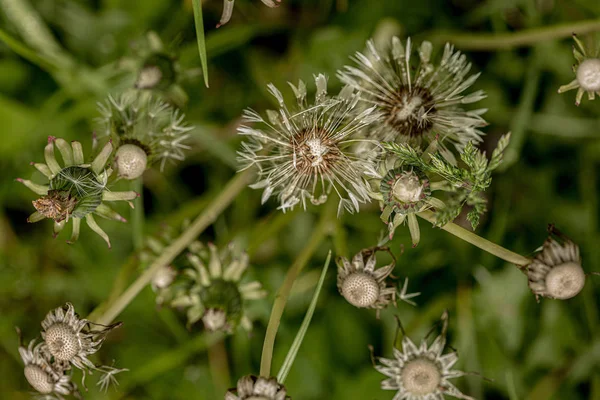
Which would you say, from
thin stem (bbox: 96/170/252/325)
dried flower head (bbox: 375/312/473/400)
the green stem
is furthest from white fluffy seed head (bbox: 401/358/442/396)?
the green stem

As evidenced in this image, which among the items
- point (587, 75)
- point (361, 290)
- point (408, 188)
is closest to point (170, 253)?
point (361, 290)

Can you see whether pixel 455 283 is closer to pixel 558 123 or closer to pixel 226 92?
pixel 558 123

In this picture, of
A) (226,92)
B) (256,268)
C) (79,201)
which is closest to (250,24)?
(226,92)

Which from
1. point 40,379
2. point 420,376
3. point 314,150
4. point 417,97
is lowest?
point 40,379

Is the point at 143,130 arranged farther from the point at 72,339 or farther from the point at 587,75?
the point at 587,75

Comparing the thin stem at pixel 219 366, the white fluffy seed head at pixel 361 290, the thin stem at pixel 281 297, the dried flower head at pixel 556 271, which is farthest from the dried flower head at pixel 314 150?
the thin stem at pixel 219 366

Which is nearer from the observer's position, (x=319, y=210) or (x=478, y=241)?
(x=478, y=241)

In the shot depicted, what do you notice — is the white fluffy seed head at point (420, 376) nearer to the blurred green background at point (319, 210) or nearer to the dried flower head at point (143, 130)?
the blurred green background at point (319, 210)
